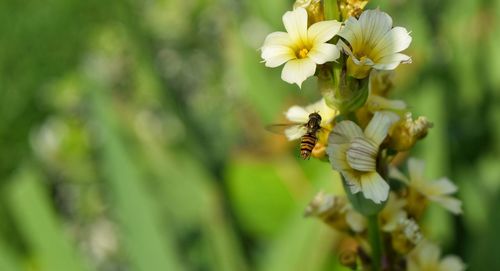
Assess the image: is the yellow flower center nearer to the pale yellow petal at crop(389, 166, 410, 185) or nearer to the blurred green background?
the pale yellow petal at crop(389, 166, 410, 185)

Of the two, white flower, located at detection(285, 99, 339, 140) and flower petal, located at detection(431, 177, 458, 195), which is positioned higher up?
white flower, located at detection(285, 99, 339, 140)

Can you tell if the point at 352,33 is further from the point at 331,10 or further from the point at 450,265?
the point at 450,265

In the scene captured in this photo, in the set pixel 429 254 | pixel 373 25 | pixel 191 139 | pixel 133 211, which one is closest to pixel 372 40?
pixel 373 25

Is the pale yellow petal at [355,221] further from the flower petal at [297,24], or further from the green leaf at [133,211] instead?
the green leaf at [133,211]

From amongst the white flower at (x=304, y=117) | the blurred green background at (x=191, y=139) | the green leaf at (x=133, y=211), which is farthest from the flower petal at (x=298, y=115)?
the green leaf at (x=133, y=211)

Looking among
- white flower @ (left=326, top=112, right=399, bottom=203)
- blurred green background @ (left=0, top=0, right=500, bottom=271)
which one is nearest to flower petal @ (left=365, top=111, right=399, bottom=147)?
white flower @ (left=326, top=112, right=399, bottom=203)
